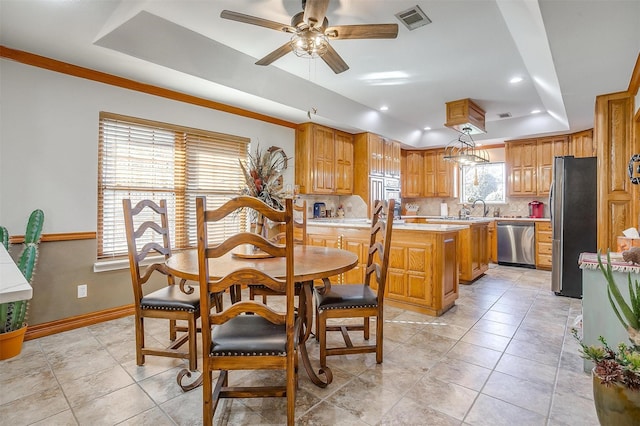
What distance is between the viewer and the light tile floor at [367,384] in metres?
1.71

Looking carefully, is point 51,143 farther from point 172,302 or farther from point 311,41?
point 311,41

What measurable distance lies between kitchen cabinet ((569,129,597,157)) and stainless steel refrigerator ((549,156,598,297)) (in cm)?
181

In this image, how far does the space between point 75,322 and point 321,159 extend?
12.0ft

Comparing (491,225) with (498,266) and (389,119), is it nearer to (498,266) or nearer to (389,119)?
(498,266)

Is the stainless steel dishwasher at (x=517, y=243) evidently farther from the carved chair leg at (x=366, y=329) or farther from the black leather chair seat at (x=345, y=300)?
the black leather chair seat at (x=345, y=300)

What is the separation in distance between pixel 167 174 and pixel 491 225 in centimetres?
567

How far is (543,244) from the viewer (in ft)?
18.2

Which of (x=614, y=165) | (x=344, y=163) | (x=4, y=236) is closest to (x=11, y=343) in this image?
(x=4, y=236)

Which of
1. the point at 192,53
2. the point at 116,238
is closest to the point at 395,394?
the point at 116,238

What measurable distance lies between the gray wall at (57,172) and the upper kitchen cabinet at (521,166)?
643cm

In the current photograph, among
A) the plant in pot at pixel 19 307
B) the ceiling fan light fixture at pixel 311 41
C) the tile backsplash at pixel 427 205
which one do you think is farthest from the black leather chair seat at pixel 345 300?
the tile backsplash at pixel 427 205

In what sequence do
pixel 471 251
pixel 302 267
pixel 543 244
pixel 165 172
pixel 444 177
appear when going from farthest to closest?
pixel 444 177
pixel 543 244
pixel 471 251
pixel 165 172
pixel 302 267

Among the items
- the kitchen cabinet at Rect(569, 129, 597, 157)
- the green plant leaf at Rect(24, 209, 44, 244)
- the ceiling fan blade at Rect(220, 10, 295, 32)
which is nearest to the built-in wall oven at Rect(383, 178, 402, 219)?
the kitchen cabinet at Rect(569, 129, 597, 157)

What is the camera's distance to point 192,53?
304 centimetres
